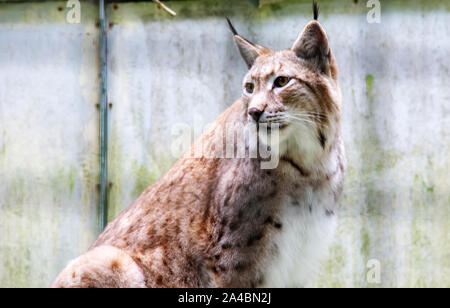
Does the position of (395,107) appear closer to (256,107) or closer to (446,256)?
(446,256)

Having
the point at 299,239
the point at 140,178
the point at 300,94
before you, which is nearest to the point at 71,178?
the point at 140,178

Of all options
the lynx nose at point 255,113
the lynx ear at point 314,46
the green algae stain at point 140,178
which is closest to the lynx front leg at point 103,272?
the lynx nose at point 255,113

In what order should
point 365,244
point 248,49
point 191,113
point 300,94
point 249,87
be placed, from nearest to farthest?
point 300,94 → point 249,87 → point 248,49 → point 365,244 → point 191,113

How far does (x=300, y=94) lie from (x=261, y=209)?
64 cm

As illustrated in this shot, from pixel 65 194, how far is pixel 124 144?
25.8 inches

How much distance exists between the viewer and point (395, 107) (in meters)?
4.59

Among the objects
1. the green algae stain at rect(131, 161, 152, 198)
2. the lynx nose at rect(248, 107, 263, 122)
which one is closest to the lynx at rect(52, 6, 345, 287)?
the lynx nose at rect(248, 107, 263, 122)

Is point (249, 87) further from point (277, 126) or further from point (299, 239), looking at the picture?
point (299, 239)

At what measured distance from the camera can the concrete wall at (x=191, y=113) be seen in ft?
15.0

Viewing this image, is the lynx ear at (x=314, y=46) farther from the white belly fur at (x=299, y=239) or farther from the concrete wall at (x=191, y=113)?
the concrete wall at (x=191, y=113)

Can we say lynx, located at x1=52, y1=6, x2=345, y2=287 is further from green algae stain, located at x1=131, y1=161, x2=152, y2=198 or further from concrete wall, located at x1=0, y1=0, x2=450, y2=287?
green algae stain, located at x1=131, y1=161, x2=152, y2=198

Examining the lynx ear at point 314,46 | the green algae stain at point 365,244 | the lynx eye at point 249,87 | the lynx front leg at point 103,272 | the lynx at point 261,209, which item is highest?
the lynx ear at point 314,46

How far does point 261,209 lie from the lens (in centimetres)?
304

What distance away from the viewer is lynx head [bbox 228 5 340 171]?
2986 mm
